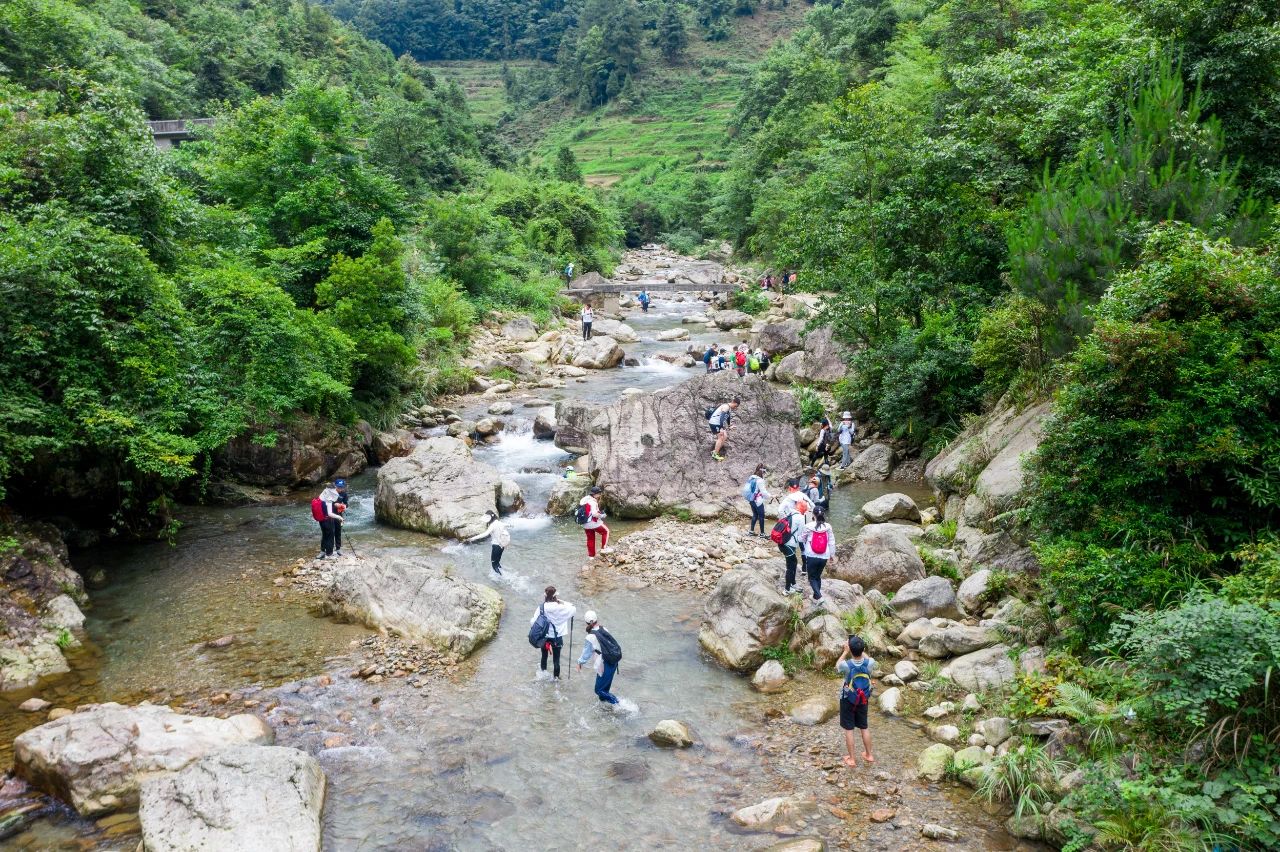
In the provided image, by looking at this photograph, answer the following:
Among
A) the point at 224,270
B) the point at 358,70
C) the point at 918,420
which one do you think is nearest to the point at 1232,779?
the point at 918,420

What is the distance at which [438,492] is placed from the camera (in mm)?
18672

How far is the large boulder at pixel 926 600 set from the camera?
1284 cm

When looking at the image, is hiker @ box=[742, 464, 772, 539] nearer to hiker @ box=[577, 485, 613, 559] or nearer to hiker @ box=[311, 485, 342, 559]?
hiker @ box=[577, 485, 613, 559]

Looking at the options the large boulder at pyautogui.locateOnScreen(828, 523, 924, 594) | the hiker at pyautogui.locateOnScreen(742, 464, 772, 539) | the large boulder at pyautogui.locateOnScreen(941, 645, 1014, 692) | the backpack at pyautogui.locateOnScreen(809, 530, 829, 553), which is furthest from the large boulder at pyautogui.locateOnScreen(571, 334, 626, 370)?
the large boulder at pyautogui.locateOnScreen(941, 645, 1014, 692)

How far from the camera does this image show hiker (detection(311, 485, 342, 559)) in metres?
16.0

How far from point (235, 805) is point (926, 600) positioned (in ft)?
34.3

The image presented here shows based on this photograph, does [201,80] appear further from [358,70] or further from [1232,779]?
[1232,779]

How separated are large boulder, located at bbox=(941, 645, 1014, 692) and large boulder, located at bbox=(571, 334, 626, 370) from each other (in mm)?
24687

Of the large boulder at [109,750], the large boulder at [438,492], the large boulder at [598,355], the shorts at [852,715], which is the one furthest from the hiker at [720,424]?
the large boulder at [598,355]

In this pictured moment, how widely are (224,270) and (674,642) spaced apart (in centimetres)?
1359

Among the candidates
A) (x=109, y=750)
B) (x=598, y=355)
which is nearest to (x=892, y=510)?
(x=109, y=750)

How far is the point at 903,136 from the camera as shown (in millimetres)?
23688

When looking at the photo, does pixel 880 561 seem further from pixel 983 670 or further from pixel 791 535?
pixel 983 670

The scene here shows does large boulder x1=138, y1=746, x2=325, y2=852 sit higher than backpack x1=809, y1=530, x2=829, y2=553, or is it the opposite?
backpack x1=809, y1=530, x2=829, y2=553
